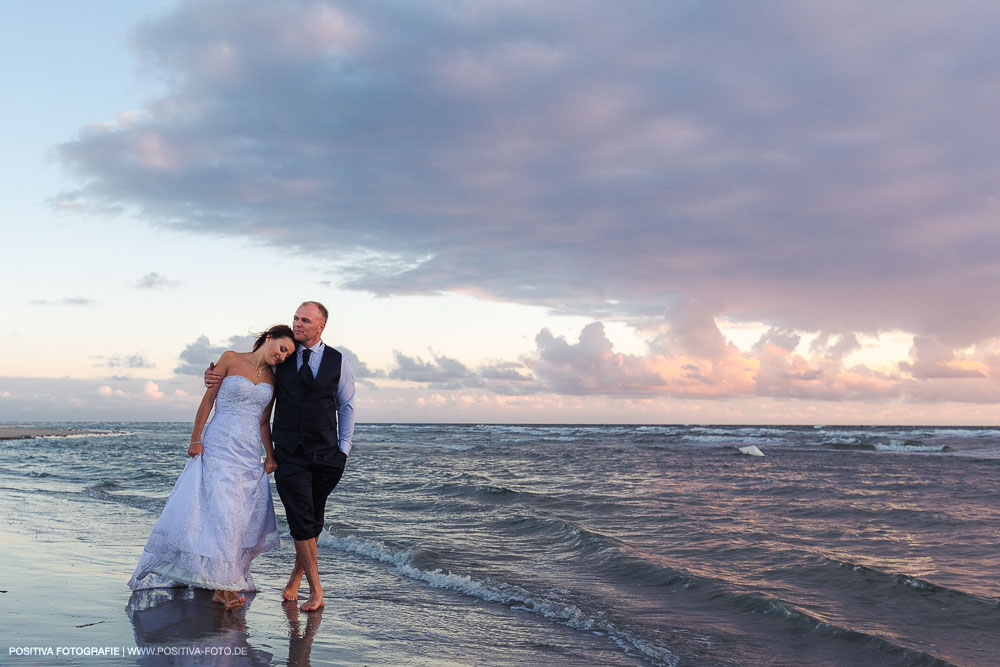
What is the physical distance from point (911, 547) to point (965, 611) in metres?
3.49

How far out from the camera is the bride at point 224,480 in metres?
5.48

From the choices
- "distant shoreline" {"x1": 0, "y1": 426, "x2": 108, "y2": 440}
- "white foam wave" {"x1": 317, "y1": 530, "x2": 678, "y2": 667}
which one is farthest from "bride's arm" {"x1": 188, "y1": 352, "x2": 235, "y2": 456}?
"distant shoreline" {"x1": 0, "y1": 426, "x2": 108, "y2": 440}

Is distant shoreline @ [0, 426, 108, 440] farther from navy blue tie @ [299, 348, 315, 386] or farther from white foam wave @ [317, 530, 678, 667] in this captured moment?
navy blue tie @ [299, 348, 315, 386]

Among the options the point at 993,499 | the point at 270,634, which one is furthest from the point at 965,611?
the point at 993,499

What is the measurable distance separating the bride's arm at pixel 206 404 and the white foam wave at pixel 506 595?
3.22 metres

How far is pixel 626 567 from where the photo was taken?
8.62 m

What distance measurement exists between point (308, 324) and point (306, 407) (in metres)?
0.62

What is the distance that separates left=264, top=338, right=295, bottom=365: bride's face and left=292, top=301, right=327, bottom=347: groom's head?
0.08 m

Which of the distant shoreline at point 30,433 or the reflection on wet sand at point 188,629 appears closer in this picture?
the reflection on wet sand at point 188,629

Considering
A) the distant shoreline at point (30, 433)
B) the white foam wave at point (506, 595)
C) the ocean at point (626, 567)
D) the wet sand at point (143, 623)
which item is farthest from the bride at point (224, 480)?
the distant shoreline at point (30, 433)

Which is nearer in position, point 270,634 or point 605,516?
point 270,634

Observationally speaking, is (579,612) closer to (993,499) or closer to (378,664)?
(378,664)

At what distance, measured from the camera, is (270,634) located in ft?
16.6

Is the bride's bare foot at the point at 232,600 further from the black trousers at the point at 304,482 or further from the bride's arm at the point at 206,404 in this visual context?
the bride's arm at the point at 206,404
